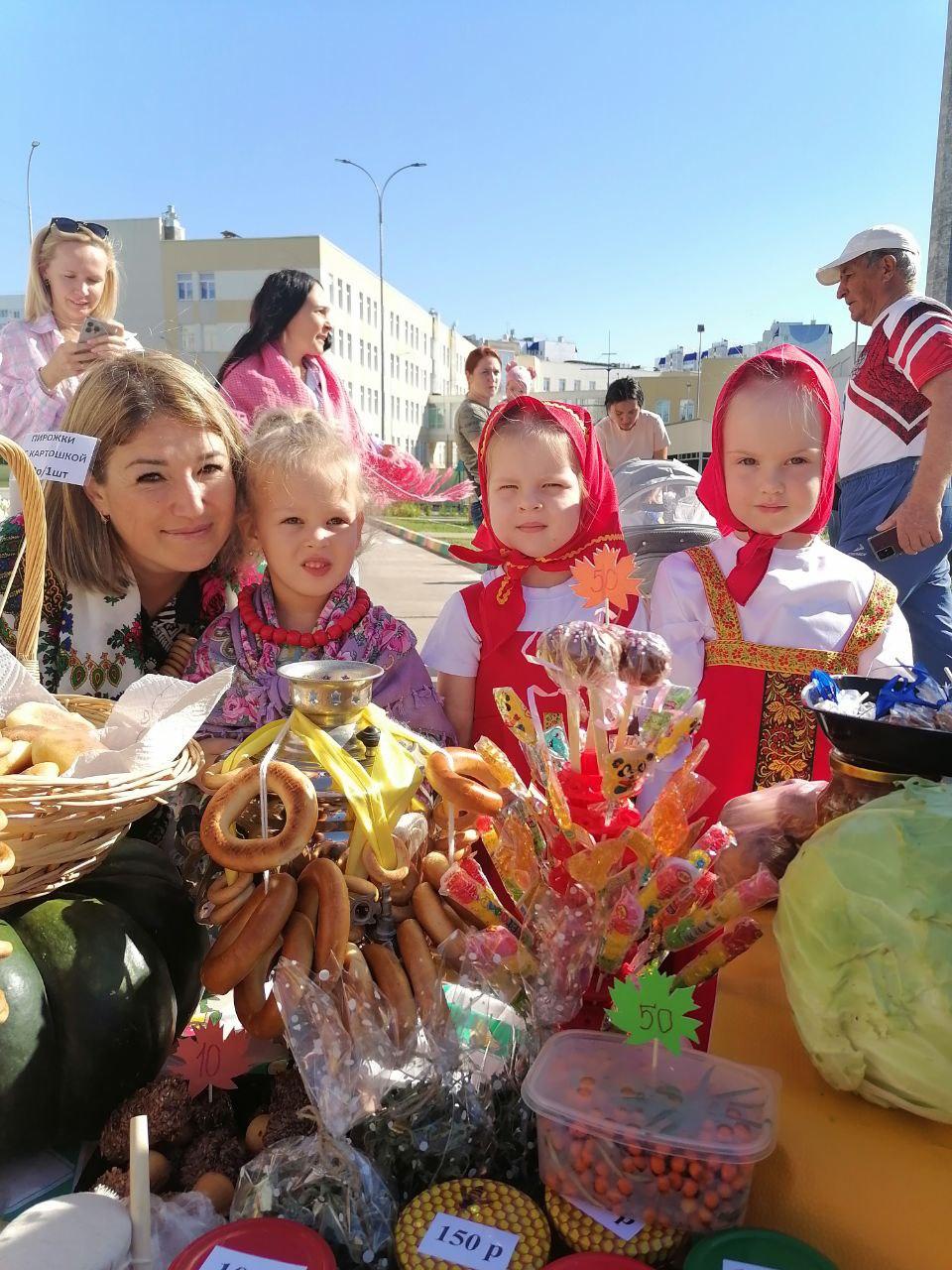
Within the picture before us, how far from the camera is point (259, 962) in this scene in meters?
1.11

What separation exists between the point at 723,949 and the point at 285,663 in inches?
49.5

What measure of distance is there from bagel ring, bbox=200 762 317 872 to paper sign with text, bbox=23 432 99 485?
1.08 meters

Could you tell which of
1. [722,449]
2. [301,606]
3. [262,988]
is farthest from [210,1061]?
[722,449]

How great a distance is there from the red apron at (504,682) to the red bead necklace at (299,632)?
328 millimetres

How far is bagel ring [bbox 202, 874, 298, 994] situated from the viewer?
1.09 meters

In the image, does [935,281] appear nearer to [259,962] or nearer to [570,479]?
[570,479]

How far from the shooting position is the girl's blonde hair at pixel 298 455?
1.94 metres

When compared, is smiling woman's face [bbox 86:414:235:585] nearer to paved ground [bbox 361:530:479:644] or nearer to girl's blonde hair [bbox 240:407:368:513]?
girl's blonde hair [bbox 240:407:368:513]

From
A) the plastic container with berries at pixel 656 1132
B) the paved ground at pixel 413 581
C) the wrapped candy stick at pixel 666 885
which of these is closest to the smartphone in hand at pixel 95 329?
the wrapped candy stick at pixel 666 885

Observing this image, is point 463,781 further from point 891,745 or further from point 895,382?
point 895,382

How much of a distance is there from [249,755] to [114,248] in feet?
10.3

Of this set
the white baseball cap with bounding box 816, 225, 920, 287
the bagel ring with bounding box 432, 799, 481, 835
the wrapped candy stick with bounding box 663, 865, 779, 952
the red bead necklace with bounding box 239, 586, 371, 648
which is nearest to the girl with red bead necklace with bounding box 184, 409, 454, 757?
the red bead necklace with bounding box 239, 586, 371, 648

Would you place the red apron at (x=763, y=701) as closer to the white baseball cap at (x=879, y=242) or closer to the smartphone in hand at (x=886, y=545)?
the smartphone in hand at (x=886, y=545)

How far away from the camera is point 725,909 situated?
1063 millimetres
